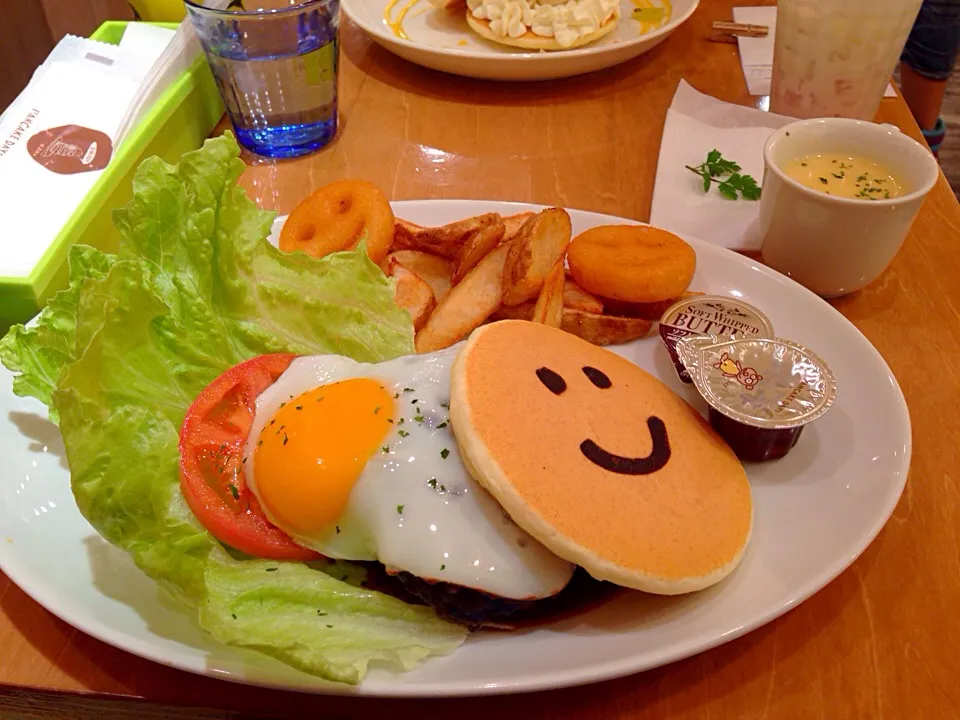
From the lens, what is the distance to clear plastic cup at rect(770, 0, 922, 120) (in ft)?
7.84

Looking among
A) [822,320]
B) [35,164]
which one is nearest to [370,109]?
[35,164]

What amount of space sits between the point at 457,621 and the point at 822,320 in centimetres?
108

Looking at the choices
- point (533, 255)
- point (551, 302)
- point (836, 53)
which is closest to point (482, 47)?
point (836, 53)

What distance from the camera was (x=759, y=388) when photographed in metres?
1.50

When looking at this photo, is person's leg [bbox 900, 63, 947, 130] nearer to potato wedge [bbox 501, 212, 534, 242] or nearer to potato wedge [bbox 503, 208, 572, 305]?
potato wedge [bbox 501, 212, 534, 242]

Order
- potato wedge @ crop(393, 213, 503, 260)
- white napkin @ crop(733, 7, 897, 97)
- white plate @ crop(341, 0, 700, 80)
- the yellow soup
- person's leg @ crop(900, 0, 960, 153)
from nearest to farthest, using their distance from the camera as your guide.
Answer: potato wedge @ crop(393, 213, 503, 260) → the yellow soup → white plate @ crop(341, 0, 700, 80) → white napkin @ crop(733, 7, 897, 97) → person's leg @ crop(900, 0, 960, 153)

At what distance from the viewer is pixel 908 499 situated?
1505 mm

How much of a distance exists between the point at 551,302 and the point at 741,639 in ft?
2.49

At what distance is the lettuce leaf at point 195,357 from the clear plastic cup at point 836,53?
1.72 metres

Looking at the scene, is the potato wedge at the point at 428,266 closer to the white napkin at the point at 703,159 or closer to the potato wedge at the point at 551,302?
the potato wedge at the point at 551,302

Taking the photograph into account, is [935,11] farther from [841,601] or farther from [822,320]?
[841,601]

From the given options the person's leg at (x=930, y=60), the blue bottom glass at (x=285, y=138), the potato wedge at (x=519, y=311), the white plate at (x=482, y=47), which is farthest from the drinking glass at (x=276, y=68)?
the person's leg at (x=930, y=60)

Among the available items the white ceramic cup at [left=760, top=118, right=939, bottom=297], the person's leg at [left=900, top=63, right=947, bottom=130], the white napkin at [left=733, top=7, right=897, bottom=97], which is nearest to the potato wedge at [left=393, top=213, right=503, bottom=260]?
the white ceramic cup at [left=760, top=118, right=939, bottom=297]

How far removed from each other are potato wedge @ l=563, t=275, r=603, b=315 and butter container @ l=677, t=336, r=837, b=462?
0.26 meters
